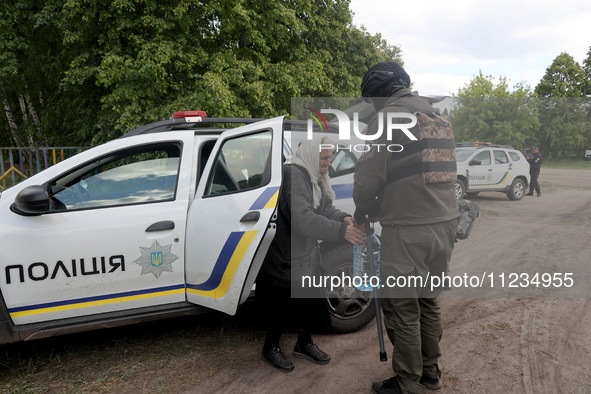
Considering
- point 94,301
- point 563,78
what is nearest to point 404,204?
Answer: point 94,301

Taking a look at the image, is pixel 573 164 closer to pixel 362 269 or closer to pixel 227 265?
pixel 362 269

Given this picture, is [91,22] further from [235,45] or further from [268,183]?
[268,183]

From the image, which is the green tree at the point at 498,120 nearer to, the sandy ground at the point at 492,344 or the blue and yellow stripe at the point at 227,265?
the sandy ground at the point at 492,344

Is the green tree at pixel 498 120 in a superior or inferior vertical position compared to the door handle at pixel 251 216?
superior

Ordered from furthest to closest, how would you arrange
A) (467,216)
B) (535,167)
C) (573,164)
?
(573,164) < (535,167) < (467,216)


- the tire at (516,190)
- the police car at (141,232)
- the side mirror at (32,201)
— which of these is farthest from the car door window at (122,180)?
the tire at (516,190)

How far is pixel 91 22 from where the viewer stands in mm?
10508

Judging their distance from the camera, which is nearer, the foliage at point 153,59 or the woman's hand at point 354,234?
the woman's hand at point 354,234

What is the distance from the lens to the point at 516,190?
41.6 feet

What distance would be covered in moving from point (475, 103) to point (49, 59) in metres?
14.4

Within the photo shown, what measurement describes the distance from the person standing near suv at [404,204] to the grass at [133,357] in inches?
50.4

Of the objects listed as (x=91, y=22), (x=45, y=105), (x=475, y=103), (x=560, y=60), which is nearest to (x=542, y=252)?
(x=475, y=103)

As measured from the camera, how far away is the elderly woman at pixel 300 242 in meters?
2.66

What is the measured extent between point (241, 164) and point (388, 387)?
6.22 feet
